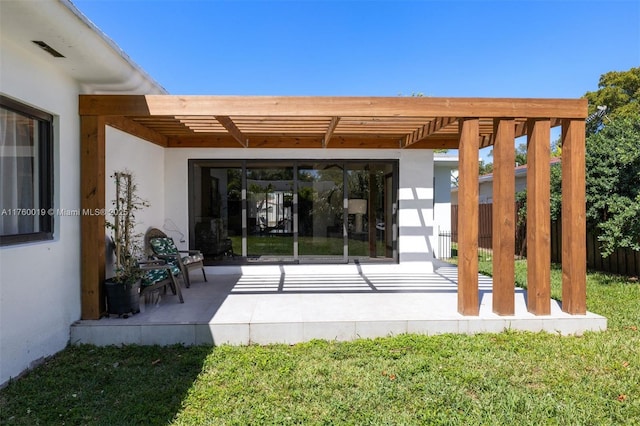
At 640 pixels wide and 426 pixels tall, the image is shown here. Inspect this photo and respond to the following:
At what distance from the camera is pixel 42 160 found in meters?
3.61

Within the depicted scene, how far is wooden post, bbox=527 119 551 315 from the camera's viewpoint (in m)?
4.25

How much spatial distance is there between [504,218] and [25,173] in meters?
4.93

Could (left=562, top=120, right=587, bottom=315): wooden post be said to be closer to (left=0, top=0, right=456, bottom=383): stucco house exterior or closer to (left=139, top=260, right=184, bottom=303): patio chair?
(left=139, top=260, right=184, bottom=303): patio chair

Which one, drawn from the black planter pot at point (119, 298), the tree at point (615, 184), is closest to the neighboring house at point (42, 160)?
the black planter pot at point (119, 298)

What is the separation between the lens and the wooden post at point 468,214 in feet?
13.8

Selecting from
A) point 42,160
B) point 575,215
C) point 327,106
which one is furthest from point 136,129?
point 575,215

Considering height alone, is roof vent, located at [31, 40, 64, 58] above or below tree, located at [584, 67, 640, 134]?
below

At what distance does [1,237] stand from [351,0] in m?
9.79

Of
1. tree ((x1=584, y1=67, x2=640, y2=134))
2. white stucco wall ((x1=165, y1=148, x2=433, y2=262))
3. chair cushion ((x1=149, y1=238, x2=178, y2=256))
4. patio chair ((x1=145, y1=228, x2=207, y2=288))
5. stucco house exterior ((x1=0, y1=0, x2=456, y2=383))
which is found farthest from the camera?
tree ((x1=584, y1=67, x2=640, y2=134))

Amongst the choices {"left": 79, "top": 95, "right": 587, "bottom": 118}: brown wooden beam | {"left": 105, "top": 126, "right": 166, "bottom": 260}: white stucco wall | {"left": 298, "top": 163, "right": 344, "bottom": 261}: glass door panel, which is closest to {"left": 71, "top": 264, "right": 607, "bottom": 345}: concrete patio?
{"left": 105, "top": 126, "right": 166, "bottom": 260}: white stucco wall

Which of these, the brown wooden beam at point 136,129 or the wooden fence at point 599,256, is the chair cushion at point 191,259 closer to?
the brown wooden beam at point 136,129

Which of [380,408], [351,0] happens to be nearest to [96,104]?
[380,408]

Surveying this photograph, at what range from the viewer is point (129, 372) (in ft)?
10.7

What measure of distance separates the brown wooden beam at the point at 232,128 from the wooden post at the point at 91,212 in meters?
1.34
